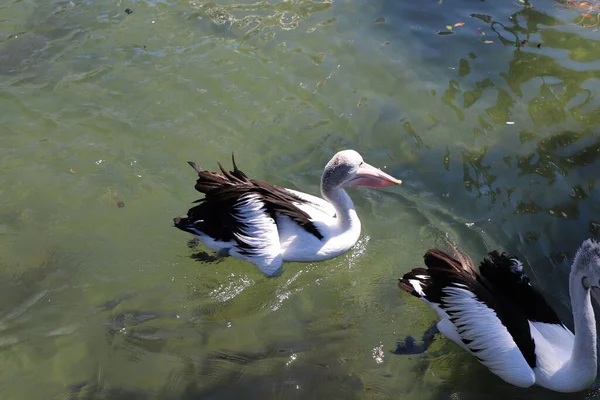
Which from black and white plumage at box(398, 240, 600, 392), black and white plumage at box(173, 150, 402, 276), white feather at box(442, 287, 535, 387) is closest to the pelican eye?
black and white plumage at box(398, 240, 600, 392)

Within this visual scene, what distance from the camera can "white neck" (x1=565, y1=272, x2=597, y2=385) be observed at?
3.94 metres

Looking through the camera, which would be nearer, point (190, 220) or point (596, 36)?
point (190, 220)

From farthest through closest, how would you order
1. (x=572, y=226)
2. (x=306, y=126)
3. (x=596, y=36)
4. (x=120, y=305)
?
(x=596, y=36) < (x=306, y=126) < (x=572, y=226) < (x=120, y=305)

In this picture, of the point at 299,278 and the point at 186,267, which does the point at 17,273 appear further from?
the point at 299,278

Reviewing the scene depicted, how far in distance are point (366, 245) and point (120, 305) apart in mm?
2363

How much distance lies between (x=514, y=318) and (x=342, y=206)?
179 centimetres

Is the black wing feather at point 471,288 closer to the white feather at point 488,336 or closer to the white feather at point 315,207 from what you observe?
the white feather at point 488,336

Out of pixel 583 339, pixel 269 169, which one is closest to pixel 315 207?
pixel 269 169

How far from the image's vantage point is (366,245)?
5586mm

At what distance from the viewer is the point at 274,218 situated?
5137 mm

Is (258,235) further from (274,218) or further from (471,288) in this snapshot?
(471,288)

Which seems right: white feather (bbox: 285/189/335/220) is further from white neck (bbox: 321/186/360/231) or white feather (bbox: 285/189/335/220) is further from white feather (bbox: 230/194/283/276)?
white feather (bbox: 230/194/283/276)

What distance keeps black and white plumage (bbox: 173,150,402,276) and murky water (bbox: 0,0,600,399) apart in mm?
366

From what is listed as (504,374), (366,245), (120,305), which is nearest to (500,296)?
(504,374)
